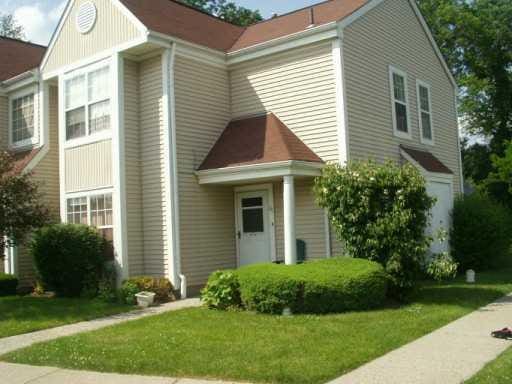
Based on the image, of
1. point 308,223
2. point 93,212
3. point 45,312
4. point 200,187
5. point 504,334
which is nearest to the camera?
point 504,334

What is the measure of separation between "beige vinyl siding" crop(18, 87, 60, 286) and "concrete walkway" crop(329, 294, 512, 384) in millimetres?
11464

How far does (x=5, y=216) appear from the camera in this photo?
43.0 ft

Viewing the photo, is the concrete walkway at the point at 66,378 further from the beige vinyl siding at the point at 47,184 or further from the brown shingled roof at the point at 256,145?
the beige vinyl siding at the point at 47,184

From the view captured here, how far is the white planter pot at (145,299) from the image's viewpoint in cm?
1227

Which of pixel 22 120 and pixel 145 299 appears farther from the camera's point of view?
pixel 22 120

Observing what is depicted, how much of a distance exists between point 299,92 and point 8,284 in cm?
925

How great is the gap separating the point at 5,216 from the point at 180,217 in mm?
4005

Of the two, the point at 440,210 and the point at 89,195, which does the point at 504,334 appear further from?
the point at 89,195

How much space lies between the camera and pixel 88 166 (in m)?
14.5

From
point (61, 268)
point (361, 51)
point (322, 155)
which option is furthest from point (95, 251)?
point (361, 51)

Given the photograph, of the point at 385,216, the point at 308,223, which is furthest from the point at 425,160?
the point at 385,216

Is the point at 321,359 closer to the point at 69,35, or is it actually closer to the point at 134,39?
the point at 134,39

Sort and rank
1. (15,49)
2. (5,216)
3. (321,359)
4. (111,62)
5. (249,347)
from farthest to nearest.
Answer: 1. (15,49)
2. (111,62)
3. (5,216)
4. (249,347)
5. (321,359)

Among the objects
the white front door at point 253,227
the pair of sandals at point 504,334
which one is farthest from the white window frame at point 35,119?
the pair of sandals at point 504,334
